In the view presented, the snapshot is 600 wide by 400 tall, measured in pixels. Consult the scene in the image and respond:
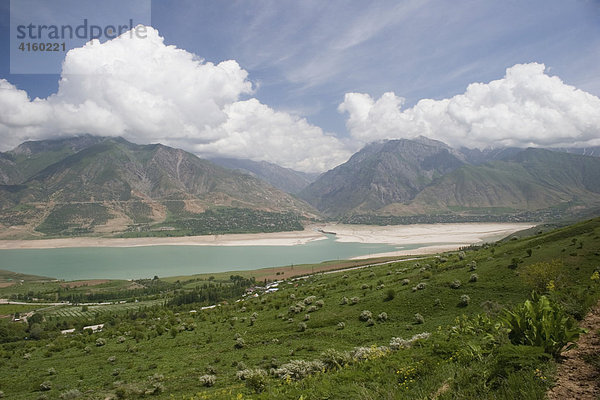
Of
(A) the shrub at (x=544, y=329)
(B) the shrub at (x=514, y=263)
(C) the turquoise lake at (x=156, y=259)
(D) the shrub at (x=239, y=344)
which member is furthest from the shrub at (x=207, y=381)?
(C) the turquoise lake at (x=156, y=259)

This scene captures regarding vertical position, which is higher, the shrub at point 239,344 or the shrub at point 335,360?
the shrub at point 335,360

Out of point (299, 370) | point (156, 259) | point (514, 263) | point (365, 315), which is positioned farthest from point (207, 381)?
point (156, 259)

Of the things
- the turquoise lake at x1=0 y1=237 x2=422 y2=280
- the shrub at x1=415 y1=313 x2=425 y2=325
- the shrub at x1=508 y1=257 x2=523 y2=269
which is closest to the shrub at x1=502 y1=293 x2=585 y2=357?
the shrub at x1=415 y1=313 x2=425 y2=325

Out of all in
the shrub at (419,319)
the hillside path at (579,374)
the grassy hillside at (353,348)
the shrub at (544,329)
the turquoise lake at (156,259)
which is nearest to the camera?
the hillside path at (579,374)

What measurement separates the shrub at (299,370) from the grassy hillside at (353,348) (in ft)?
0.21

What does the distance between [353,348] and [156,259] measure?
148452 mm

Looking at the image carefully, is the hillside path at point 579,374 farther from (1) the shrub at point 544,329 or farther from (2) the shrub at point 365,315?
(2) the shrub at point 365,315

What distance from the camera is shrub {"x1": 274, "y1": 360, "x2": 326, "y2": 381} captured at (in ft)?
47.1

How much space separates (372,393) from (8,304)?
354ft

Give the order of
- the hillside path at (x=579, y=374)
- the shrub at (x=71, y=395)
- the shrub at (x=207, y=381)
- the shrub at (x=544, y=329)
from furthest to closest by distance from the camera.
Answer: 1. the shrub at (x=71, y=395)
2. the shrub at (x=207, y=381)
3. the shrub at (x=544, y=329)
4. the hillside path at (x=579, y=374)

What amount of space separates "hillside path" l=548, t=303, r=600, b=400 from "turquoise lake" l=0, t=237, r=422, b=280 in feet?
384

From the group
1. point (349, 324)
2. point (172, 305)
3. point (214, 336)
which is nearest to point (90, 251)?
point (172, 305)

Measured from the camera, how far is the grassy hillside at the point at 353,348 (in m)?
9.06

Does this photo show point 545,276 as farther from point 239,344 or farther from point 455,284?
point 239,344
